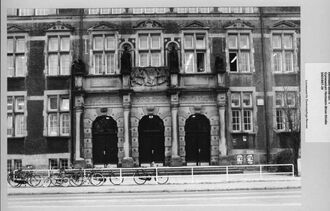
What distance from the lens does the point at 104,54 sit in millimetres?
10266

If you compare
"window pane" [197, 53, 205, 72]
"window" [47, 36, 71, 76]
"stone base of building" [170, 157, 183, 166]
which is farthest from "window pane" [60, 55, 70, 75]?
"stone base of building" [170, 157, 183, 166]

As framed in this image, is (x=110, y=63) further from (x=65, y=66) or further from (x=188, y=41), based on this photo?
(x=188, y=41)

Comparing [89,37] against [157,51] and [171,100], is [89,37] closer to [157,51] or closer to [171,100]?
[157,51]

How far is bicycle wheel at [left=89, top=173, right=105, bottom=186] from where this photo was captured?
32.6ft

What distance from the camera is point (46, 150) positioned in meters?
10.1

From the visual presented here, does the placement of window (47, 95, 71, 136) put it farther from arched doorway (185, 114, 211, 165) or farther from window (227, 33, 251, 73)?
window (227, 33, 251, 73)

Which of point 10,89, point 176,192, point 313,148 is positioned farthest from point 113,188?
point 313,148

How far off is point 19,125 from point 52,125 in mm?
637

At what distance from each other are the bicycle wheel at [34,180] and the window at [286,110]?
4497mm

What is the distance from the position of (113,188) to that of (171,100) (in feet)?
6.37

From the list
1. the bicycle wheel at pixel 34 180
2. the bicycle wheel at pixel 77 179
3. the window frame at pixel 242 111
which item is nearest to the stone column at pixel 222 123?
the window frame at pixel 242 111

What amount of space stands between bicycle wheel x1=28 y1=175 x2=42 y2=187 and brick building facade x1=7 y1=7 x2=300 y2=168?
9.5 inches

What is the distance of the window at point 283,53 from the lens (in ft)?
32.4

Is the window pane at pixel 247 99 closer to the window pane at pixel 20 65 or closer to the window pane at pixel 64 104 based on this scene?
the window pane at pixel 64 104
